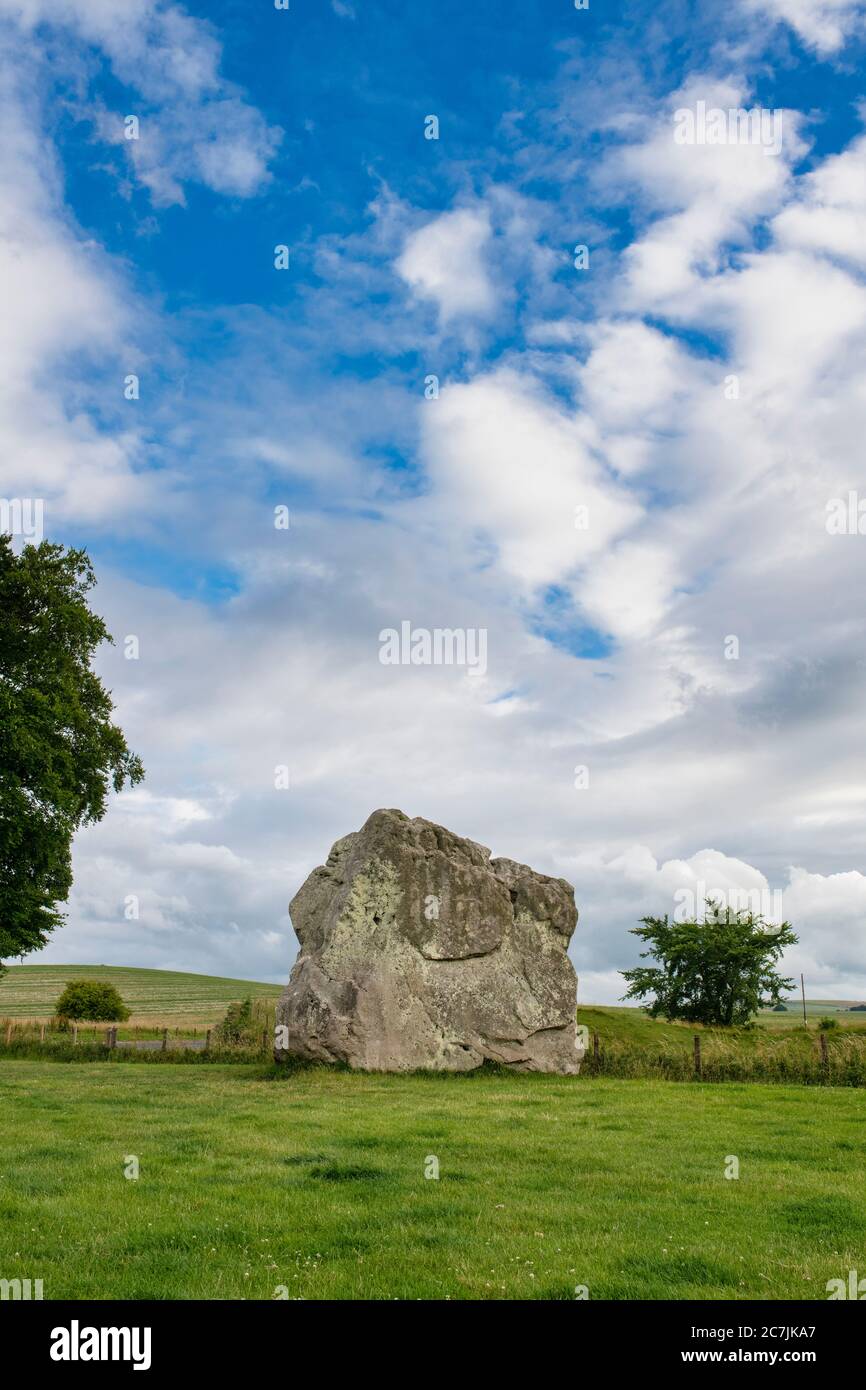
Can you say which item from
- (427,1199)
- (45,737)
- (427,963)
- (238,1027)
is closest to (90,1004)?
(238,1027)

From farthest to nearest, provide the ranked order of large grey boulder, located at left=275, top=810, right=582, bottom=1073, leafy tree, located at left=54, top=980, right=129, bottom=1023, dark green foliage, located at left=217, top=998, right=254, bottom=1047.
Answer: leafy tree, located at left=54, top=980, right=129, bottom=1023
dark green foliage, located at left=217, top=998, right=254, bottom=1047
large grey boulder, located at left=275, top=810, right=582, bottom=1073

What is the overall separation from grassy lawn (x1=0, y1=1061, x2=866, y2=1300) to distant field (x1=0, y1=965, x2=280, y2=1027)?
153 ft

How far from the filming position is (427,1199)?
10.8 metres

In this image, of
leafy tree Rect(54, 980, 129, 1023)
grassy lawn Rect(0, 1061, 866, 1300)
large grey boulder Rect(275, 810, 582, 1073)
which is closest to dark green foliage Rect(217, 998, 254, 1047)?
leafy tree Rect(54, 980, 129, 1023)

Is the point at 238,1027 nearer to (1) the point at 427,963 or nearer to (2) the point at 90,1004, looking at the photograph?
(2) the point at 90,1004

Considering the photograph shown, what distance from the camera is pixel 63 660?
3428 cm

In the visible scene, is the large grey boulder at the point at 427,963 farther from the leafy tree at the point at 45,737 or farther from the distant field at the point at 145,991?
the distant field at the point at 145,991

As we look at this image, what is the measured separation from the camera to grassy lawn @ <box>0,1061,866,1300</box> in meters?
8.05

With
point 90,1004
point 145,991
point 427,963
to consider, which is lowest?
point 145,991

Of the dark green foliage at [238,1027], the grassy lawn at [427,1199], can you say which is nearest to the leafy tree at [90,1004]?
the dark green foliage at [238,1027]

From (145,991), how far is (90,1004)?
2046 inches

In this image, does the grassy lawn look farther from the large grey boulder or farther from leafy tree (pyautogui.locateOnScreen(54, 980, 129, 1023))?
leafy tree (pyautogui.locateOnScreen(54, 980, 129, 1023))

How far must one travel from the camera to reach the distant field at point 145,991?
73625 millimetres
